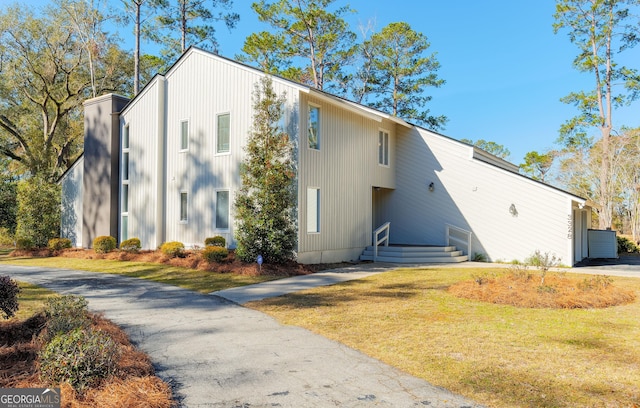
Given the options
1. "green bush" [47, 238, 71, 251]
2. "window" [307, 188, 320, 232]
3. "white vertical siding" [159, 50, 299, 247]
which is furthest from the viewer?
"green bush" [47, 238, 71, 251]

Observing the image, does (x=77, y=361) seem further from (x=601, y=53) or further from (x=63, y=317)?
(x=601, y=53)

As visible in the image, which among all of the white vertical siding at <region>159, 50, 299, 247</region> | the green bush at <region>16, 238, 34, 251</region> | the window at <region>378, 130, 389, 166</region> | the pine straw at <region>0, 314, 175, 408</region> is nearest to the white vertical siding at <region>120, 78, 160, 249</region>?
the white vertical siding at <region>159, 50, 299, 247</region>

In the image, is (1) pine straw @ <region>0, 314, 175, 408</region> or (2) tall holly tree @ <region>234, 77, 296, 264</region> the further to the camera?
(2) tall holly tree @ <region>234, 77, 296, 264</region>

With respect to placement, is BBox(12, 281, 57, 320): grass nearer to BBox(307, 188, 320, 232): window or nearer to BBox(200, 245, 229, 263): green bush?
BBox(200, 245, 229, 263): green bush

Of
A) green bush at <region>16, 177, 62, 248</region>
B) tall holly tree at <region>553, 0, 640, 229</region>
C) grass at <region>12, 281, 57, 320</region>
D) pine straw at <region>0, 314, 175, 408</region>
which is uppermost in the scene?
tall holly tree at <region>553, 0, 640, 229</region>

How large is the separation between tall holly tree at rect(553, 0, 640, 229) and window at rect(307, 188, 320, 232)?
19.8m

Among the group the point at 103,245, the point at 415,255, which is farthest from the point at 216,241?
the point at 415,255

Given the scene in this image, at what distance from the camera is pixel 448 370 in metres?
4.33

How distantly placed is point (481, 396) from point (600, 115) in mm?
27535

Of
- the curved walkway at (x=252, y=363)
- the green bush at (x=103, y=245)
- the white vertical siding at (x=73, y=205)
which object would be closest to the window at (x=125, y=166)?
the green bush at (x=103, y=245)

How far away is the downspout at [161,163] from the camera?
1673 cm

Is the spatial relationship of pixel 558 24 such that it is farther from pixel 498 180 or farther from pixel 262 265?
pixel 262 265

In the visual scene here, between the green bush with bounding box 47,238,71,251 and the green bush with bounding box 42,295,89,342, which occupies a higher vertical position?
the green bush with bounding box 42,295,89,342

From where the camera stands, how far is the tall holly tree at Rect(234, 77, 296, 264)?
40.7 ft
